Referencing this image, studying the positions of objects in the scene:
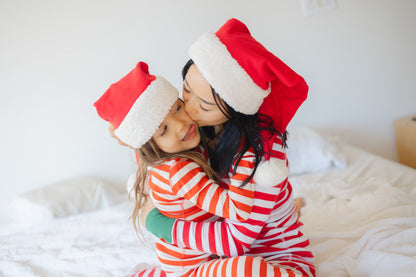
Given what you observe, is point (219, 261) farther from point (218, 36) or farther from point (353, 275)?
point (218, 36)

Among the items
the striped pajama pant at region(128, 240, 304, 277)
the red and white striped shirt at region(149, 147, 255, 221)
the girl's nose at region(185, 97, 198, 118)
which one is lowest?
the striped pajama pant at region(128, 240, 304, 277)

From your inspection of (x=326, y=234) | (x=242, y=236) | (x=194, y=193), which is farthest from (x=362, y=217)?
(x=194, y=193)

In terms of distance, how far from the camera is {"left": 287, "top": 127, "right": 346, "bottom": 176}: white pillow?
169 centimetres

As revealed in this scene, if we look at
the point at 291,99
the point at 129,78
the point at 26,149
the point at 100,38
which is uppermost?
the point at 100,38

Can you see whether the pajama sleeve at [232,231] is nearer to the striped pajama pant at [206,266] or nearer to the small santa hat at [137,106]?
the striped pajama pant at [206,266]

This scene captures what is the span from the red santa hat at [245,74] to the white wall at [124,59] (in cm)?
116

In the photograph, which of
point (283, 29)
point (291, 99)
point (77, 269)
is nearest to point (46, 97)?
point (77, 269)

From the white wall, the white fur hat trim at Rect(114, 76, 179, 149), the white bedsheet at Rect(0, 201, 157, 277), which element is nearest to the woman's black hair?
the white fur hat trim at Rect(114, 76, 179, 149)

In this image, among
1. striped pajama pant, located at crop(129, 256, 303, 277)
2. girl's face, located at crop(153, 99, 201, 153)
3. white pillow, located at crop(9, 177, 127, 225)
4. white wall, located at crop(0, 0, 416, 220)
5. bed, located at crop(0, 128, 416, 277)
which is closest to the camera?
striped pajama pant, located at crop(129, 256, 303, 277)

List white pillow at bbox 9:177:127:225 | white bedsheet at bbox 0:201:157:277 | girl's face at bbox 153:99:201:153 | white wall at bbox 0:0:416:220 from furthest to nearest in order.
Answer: white wall at bbox 0:0:416:220, white pillow at bbox 9:177:127:225, white bedsheet at bbox 0:201:157:277, girl's face at bbox 153:99:201:153

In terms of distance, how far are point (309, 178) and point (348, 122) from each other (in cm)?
65

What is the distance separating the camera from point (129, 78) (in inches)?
33.9

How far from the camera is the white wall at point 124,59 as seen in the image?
6.06 ft

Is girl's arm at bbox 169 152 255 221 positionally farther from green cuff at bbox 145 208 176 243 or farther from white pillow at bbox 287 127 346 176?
white pillow at bbox 287 127 346 176
